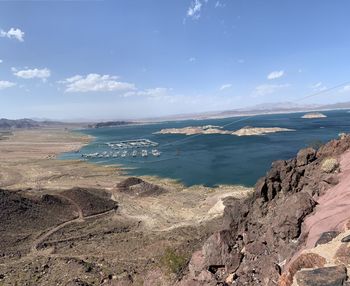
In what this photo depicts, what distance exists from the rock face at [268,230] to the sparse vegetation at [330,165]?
0.33 metres

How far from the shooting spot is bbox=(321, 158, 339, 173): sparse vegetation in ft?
70.1

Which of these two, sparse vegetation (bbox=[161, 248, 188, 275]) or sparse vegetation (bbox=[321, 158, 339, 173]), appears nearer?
sparse vegetation (bbox=[321, 158, 339, 173])

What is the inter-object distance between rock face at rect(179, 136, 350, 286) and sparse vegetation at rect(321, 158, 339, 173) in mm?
333

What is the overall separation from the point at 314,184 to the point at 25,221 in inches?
1296

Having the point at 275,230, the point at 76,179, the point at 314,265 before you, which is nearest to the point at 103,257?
the point at 275,230

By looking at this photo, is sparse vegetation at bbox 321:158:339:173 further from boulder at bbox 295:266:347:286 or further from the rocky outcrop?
the rocky outcrop

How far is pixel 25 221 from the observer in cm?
4109

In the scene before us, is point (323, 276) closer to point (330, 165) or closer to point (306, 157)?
point (330, 165)

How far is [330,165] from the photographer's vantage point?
21531 millimetres

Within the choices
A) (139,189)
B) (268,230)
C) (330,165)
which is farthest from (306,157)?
(139,189)

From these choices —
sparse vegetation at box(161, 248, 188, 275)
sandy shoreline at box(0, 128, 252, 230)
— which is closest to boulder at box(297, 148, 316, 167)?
sparse vegetation at box(161, 248, 188, 275)

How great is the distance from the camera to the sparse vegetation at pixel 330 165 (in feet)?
70.1

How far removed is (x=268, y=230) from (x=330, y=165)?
633 cm

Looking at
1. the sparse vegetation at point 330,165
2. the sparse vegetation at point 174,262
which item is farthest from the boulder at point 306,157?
the sparse vegetation at point 174,262
